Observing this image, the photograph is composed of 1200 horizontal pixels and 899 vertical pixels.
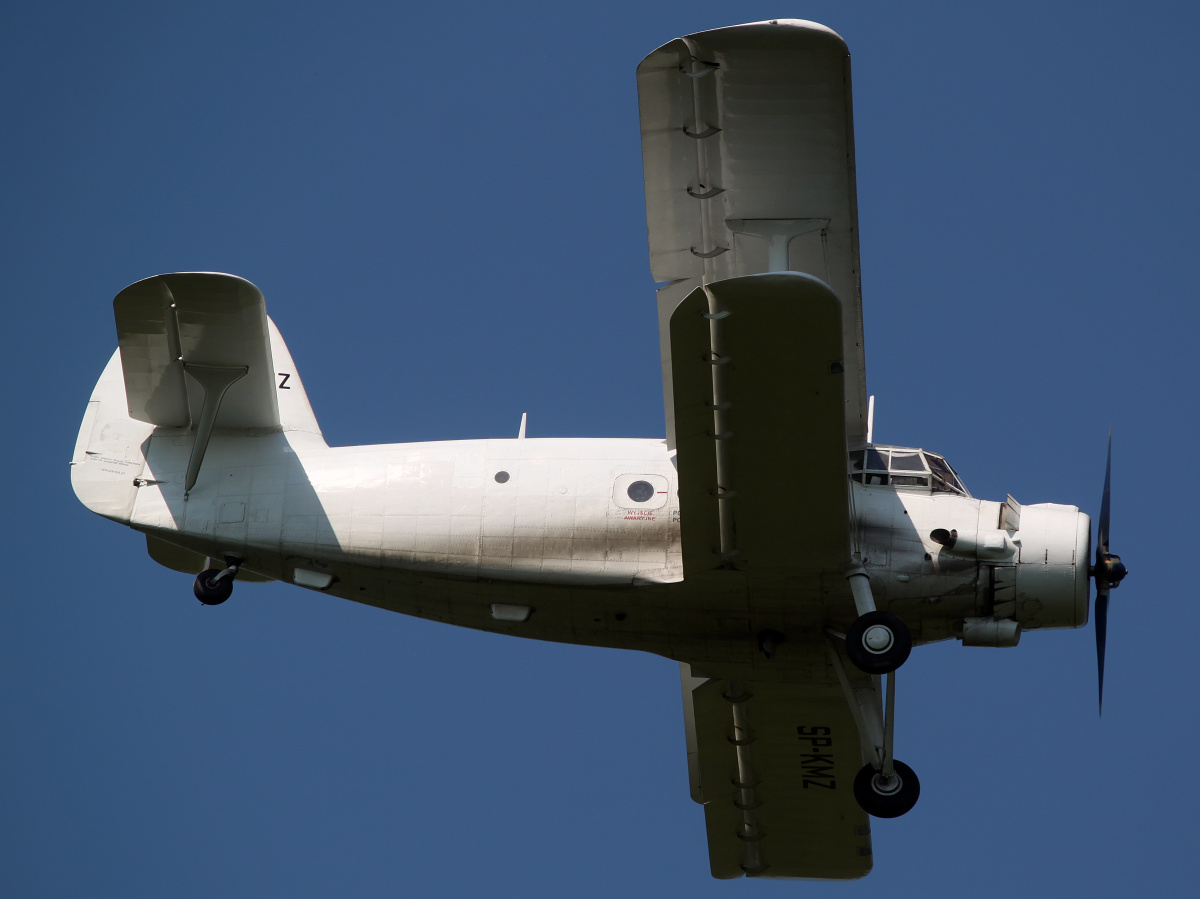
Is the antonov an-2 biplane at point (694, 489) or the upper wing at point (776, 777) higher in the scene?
the antonov an-2 biplane at point (694, 489)

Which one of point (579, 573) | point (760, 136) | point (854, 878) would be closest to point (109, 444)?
point (579, 573)

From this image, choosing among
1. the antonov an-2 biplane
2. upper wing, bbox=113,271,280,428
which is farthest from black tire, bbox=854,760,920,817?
upper wing, bbox=113,271,280,428

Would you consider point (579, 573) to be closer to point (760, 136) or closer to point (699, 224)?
point (699, 224)

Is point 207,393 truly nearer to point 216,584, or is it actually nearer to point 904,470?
point 216,584

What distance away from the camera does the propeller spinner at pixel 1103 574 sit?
16.4 metres

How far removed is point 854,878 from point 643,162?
10511mm

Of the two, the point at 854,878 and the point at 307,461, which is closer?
the point at 307,461

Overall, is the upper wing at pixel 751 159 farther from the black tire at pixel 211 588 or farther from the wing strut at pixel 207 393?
the black tire at pixel 211 588

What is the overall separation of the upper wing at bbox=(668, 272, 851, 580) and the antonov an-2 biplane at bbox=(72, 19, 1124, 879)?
29 mm

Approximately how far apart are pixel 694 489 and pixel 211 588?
19.1 ft

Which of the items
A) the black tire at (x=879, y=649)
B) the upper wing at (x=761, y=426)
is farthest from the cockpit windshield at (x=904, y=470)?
the black tire at (x=879, y=649)

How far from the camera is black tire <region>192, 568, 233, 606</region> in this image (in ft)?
55.4

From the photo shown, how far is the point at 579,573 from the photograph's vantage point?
16.2 m

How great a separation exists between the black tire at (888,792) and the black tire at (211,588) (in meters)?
7.47
